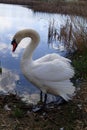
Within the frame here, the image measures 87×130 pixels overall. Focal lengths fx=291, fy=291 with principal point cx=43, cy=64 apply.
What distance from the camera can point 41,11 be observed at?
19.9 m

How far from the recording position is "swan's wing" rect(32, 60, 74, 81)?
4.33 m

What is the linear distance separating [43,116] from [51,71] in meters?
0.68

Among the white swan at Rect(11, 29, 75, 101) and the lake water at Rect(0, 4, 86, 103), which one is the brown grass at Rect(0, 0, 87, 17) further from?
the white swan at Rect(11, 29, 75, 101)

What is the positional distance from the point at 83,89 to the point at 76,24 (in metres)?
4.01

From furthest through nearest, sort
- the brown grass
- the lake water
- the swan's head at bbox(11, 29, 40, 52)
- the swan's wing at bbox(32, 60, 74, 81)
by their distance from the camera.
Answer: the brown grass
the lake water
the swan's head at bbox(11, 29, 40, 52)
the swan's wing at bbox(32, 60, 74, 81)

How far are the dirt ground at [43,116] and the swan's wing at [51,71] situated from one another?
0.52m

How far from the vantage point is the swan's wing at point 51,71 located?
4.33m

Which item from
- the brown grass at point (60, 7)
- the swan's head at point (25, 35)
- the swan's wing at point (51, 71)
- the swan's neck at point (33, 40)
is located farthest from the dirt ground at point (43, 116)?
the brown grass at point (60, 7)

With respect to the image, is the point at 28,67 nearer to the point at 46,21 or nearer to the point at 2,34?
the point at 2,34

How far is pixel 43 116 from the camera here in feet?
14.1

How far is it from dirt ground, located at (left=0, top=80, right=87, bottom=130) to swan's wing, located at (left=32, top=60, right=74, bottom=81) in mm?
525

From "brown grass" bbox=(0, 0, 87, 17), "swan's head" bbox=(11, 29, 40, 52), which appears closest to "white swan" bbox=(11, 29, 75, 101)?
"swan's head" bbox=(11, 29, 40, 52)

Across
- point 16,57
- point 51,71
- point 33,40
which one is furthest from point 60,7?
point 51,71

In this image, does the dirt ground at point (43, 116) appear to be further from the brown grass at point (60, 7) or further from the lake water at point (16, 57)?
the brown grass at point (60, 7)
